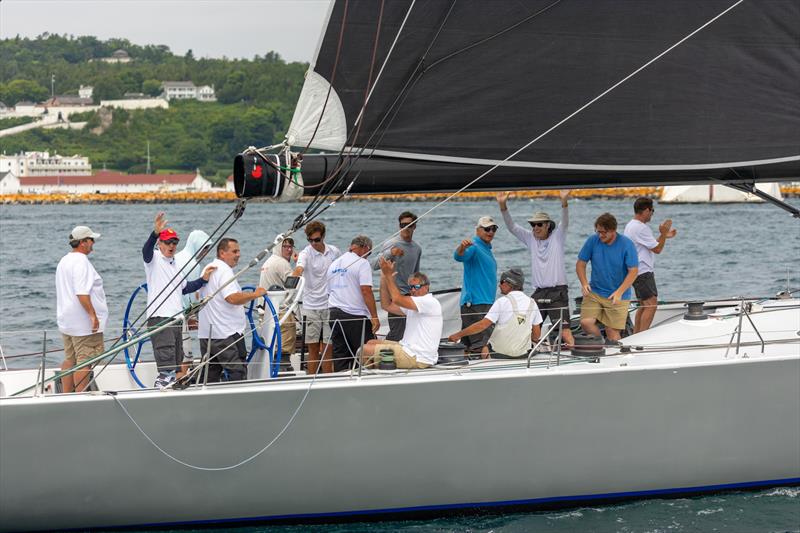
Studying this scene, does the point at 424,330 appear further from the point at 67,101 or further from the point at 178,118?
the point at 67,101

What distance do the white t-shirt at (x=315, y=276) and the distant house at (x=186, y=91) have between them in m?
168

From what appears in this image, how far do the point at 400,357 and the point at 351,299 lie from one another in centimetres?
76

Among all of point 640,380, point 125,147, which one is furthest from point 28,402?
point 125,147

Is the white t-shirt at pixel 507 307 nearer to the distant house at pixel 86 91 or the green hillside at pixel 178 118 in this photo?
the green hillside at pixel 178 118

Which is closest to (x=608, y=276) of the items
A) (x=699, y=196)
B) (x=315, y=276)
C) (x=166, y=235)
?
(x=315, y=276)

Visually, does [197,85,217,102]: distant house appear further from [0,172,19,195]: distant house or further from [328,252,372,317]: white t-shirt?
[328,252,372,317]: white t-shirt

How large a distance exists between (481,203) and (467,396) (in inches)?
3049

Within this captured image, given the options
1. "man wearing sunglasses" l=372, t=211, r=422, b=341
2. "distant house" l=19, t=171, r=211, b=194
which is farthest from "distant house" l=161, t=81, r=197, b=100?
"man wearing sunglasses" l=372, t=211, r=422, b=341

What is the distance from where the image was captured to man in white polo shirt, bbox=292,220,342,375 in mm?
7961

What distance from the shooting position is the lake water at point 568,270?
6.99m

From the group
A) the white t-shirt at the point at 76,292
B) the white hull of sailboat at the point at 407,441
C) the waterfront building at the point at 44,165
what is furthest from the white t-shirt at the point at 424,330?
the waterfront building at the point at 44,165

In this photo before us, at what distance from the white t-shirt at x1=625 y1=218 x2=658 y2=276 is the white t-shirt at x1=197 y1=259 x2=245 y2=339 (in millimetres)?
3117

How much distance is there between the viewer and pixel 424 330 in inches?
280

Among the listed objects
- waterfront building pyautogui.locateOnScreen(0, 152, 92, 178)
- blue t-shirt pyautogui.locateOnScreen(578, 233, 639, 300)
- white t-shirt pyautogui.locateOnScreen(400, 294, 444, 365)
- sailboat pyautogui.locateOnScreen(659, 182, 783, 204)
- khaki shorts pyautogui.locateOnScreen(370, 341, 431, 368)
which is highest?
waterfront building pyautogui.locateOnScreen(0, 152, 92, 178)
